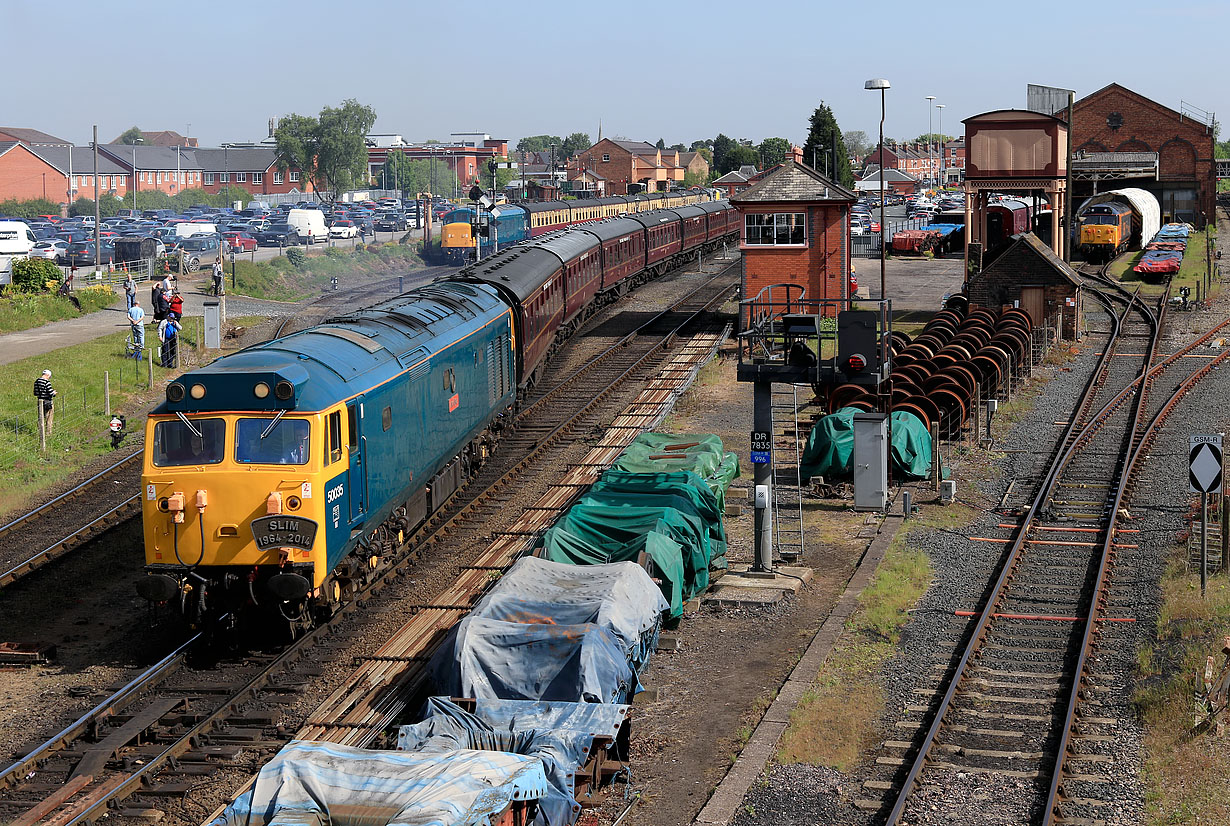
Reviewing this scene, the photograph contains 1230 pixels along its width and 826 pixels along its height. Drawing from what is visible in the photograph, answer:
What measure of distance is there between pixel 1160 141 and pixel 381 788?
8825 cm

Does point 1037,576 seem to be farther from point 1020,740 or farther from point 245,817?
point 245,817

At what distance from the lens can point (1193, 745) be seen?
1338cm

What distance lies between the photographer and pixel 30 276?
1767 inches

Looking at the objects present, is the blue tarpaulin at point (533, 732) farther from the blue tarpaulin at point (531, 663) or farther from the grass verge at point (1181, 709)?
the grass verge at point (1181, 709)

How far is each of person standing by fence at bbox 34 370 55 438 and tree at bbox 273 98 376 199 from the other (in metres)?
104

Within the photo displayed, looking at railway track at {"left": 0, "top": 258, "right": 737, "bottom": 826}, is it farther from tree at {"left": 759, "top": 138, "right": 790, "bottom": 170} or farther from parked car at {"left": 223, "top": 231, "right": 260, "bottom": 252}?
tree at {"left": 759, "top": 138, "right": 790, "bottom": 170}

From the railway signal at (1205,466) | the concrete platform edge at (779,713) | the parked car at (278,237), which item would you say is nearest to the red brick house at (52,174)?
the parked car at (278,237)

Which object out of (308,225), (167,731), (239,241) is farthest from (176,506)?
(308,225)

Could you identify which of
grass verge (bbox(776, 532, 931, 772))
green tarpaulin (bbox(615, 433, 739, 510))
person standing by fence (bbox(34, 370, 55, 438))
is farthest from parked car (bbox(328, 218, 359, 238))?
grass verge (bbox(776, 532, 931, 772))

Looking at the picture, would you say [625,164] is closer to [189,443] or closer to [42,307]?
[42,307]

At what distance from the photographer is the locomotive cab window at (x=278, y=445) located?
15.6 m

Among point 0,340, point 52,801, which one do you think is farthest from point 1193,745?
point 0,340

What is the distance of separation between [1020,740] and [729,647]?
13.4ft

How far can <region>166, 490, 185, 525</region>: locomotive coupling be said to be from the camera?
1545 centimetres
